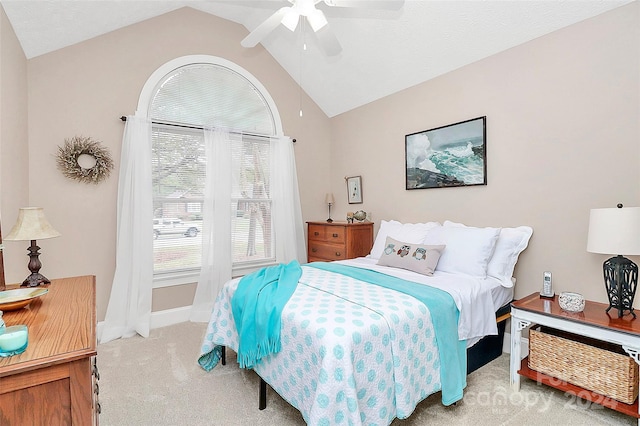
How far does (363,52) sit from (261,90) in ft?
4.48

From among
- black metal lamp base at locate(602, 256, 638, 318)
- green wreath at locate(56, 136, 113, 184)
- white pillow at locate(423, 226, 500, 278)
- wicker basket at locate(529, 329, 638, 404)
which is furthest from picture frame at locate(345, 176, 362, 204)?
green wreath at locate(56, 136, 113, 184)

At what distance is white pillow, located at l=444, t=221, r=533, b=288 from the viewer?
8.48 feet

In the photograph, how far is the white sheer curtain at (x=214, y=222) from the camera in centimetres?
363

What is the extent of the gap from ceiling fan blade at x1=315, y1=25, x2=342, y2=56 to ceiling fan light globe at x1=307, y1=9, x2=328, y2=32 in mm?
41

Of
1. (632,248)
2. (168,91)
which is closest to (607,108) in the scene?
(632,248)

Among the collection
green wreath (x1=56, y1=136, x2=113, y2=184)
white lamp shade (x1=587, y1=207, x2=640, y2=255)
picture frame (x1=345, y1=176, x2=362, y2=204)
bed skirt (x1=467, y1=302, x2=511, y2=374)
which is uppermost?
green wreath (x1=56, y1=136, x2=113, y2=184)

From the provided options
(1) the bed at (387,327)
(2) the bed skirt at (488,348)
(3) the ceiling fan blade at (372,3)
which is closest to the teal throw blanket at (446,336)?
(1) the bed at (387,327)

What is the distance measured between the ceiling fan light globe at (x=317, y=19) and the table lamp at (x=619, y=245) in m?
2.20

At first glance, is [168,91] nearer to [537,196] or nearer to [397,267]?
[397,267]

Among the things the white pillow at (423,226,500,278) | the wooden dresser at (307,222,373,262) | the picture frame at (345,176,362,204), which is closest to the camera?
the white pillow at (423,226,500,278)

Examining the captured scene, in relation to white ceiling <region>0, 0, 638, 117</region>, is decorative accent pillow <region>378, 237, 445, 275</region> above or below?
below

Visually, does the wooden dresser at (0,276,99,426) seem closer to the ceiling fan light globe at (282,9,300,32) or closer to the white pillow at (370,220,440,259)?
the ceiling fan light globe at (282,9,300,32)

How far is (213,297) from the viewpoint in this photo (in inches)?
144

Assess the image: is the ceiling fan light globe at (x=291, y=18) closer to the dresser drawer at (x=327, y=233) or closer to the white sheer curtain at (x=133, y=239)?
the white sheer curtain at (x=133, y=239)
